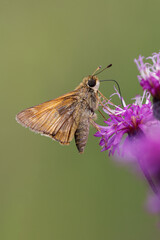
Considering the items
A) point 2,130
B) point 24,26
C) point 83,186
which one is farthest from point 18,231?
point 24,26

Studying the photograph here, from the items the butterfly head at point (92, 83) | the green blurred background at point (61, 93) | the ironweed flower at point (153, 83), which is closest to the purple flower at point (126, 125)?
the ironweed flower at point (153, 83)

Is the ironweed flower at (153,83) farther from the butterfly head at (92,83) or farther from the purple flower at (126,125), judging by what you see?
the butterfly head at (92,83)

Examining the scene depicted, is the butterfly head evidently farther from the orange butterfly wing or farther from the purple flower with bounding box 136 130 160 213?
the purple flower with bounding box 136 130 160 213

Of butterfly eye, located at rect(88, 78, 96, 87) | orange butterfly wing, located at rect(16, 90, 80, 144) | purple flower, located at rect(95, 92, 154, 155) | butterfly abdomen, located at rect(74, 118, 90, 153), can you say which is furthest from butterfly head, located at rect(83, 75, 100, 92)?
purple flower, located at rect(95, 92, 154, 155)

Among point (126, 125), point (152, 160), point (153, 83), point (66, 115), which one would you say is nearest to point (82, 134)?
point (66, 115)

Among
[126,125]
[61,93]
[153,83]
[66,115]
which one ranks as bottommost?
[126,125]

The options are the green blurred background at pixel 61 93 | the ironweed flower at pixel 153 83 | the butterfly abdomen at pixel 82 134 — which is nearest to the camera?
the ironweed flower at pixel 153 83

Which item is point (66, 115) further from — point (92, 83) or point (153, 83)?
point (153, 83)
